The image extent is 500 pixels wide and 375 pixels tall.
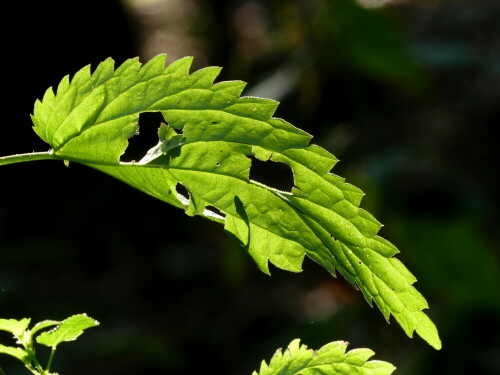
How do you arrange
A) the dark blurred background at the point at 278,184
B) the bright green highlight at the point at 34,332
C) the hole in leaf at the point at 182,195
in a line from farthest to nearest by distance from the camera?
the dark blurred background at the point at 278,184 → the hole in leaf at the point at 182,195 → the bright green highlight at the point at 34,332

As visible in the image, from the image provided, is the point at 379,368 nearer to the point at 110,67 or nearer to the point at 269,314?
the point at 110,67

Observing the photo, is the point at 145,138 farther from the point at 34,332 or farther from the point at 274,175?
the point at 34,332

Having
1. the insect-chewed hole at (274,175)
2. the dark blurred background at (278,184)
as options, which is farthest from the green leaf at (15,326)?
the insect-chewed hole at (274,175)

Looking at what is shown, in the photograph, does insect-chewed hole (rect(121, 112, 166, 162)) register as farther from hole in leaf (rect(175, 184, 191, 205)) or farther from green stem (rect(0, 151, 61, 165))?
green stem (rect(0, 151, 61, 165))

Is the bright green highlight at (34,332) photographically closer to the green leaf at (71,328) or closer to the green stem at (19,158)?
the green leaf at (71,328)

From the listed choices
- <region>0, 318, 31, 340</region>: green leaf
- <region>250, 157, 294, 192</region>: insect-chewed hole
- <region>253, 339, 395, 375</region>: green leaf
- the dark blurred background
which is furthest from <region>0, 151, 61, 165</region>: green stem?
<region>250, 157, 294, 192</region>: insect-chewed hole
